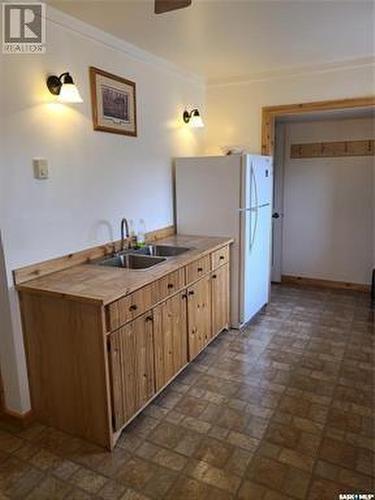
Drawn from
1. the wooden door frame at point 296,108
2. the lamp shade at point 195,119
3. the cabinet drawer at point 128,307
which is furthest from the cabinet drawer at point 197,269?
the wooden door frame at point 296,108

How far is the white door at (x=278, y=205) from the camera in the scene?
4.82m

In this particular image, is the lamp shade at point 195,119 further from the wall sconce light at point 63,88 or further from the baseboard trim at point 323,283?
the baseboard trim at point 323,283

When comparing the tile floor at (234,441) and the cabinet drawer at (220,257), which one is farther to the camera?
the cabinet drawer at (220,257)

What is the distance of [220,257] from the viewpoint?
10.6 feet

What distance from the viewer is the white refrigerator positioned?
332 cm

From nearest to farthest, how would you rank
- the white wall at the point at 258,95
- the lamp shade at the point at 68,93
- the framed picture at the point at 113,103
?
the lamp shade at the point at 68,93
the framed picture at the point at 113,103
the white wall at the point at 258,95

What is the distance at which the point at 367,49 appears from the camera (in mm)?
3088

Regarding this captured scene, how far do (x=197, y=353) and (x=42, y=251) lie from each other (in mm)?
1402

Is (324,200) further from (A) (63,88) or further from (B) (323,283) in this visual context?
(A) (63,88)

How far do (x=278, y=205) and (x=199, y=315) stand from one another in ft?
8.63

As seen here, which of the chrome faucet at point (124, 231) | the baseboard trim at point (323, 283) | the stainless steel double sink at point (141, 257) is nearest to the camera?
the stainless steel double sink at point (141, 257)

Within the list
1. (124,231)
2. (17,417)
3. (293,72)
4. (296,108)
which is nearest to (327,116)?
(296,108)

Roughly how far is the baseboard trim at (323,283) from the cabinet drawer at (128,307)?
128 inches

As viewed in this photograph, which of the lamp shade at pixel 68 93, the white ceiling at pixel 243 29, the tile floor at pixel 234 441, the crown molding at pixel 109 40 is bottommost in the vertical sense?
the tile floor at pixel 234 441
